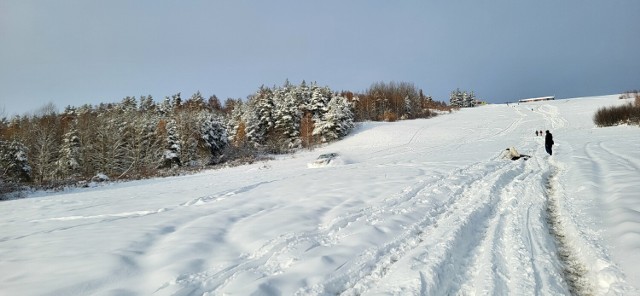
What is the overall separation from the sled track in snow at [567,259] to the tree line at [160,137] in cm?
2502

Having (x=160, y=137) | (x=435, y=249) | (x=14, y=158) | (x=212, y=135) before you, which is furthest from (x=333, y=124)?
(x=435, y=249)

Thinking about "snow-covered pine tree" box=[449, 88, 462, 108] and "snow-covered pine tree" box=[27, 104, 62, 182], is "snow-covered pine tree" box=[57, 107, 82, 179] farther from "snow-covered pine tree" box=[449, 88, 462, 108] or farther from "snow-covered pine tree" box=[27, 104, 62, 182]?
"snow-covered pine tree" box=[449, 88, 462, 108]

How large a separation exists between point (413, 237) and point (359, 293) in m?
1.98

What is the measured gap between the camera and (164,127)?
38969mm

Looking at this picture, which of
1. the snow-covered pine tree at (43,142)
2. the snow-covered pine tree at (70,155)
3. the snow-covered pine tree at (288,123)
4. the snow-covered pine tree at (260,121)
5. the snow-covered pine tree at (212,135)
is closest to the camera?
the snow-covered pine tree at (43,142)

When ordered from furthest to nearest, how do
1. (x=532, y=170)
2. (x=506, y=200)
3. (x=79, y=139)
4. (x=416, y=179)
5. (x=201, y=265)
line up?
(x=79, y=139), (x=532, y=170), (x=416, y=179), (x=506, y=200), (x=201, y=265)

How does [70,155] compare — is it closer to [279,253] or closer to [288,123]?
[288,123]

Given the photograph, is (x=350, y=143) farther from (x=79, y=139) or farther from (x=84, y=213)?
(x=84, y=213)

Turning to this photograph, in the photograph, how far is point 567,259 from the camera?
14.0 feet

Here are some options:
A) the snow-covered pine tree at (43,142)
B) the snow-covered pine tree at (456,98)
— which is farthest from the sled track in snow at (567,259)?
the snow-covered pine tree at (456,98)

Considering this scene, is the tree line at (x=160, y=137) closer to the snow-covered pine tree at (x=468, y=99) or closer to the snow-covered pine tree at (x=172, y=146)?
the snow-covered pine tree at (x=172, y=146)

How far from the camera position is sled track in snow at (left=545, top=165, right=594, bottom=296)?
358cm

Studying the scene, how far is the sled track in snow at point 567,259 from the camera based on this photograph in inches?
141

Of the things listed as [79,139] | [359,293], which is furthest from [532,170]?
[79,139]
